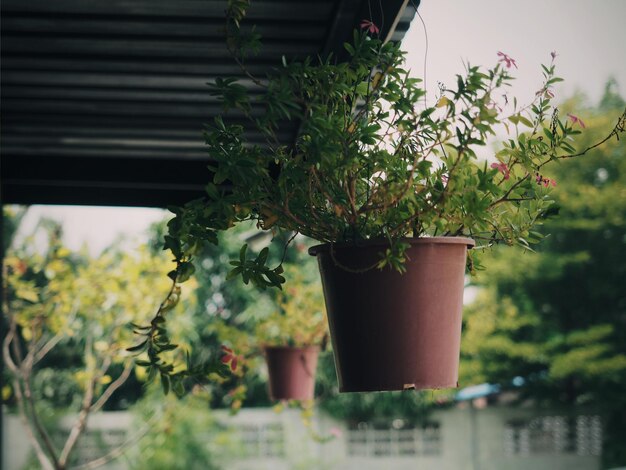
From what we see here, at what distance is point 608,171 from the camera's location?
33.0 ft

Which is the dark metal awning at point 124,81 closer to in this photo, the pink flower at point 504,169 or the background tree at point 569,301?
the pink flower at point 504,169

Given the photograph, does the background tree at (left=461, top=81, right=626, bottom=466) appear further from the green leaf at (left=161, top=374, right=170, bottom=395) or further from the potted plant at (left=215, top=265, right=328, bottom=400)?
the green leaf at (left=161, top=374, right=170, bottom=395)

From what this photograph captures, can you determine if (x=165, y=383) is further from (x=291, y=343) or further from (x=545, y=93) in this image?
(x=291, y=343)

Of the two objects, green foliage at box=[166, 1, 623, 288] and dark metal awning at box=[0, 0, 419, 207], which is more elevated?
dark metal awning at box=[0, 0, 419, 207]

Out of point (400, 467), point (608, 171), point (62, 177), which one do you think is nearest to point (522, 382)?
point (400, 467)

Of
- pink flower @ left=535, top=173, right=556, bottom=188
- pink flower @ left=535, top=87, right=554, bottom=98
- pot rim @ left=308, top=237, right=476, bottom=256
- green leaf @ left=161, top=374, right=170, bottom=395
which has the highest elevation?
pink flower @ left=535, top=87, right=554, bottom=98

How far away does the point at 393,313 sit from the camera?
43.3 inches

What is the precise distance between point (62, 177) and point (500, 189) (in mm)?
1954

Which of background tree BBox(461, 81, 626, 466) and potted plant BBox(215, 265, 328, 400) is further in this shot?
background tree BBox(461, 81, 626, 466)

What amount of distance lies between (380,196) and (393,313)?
0.16m

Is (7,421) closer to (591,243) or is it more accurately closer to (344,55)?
(591,243)

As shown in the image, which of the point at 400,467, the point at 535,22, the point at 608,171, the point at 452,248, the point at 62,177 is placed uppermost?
the point at 535,22

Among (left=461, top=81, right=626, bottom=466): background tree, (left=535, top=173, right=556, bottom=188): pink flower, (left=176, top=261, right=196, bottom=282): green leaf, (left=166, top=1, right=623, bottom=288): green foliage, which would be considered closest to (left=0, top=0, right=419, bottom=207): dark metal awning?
(left=166, top=1, right=623, bottom=288): green foliage

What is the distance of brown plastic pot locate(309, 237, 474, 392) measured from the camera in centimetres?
110
